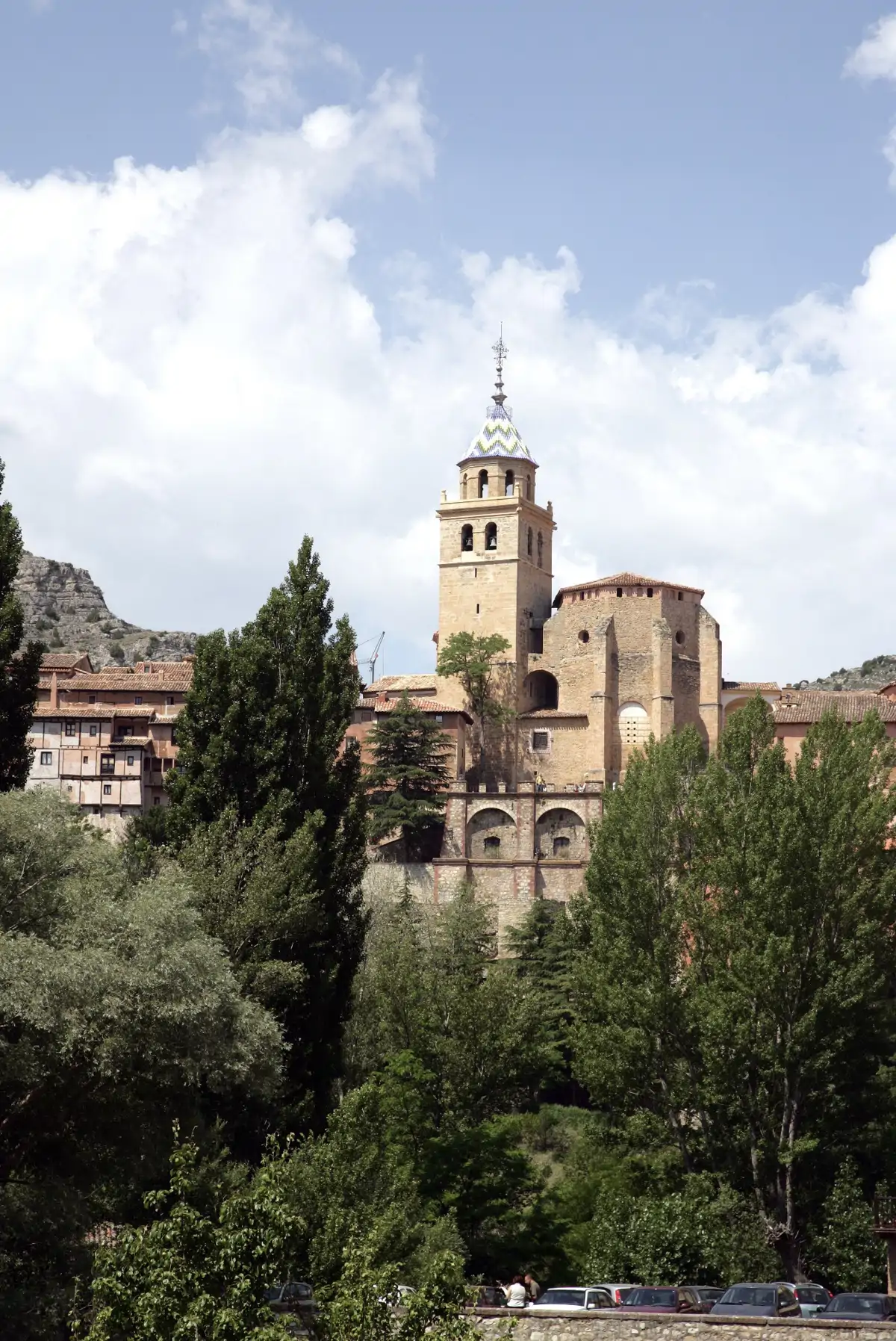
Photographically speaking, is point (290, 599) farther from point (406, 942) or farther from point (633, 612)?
point (633, 612)

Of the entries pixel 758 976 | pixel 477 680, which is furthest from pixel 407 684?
pixel 758 976

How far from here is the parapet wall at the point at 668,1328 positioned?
78.4ft

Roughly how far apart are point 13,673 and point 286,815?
20.5 ft

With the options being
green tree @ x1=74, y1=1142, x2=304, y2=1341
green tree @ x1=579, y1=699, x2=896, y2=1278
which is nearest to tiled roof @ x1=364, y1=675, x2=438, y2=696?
green tree @ x1=579, y1=699, x2=896, y2=1278

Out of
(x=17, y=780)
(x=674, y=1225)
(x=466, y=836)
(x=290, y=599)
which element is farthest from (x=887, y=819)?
(x=466, y=836)

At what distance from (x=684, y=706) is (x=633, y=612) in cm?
480

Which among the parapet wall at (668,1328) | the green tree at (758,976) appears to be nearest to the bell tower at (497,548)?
the green tree at (758,976)

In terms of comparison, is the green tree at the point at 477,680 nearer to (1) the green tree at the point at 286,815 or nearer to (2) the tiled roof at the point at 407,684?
(2) the tiled roof at the point at 407,684

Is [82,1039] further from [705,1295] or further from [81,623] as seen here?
[81,623]

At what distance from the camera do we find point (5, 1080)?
80.5 feet

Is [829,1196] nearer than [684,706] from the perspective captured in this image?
Yes

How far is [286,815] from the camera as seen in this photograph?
36062mm

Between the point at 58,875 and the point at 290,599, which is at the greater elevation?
the point at 290,599

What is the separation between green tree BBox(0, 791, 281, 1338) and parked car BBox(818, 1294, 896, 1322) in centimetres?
906
